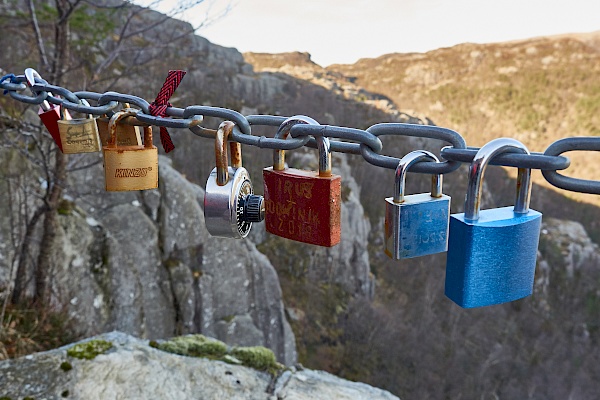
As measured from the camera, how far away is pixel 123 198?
849 cm

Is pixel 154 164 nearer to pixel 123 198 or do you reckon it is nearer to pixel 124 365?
pixel 124 365

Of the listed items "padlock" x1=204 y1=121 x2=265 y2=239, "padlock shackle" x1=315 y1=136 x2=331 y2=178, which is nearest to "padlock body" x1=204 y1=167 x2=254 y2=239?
"padlock" x1=204 y1=121 x2=265 y2=239

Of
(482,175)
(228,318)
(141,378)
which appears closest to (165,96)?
(482,175)

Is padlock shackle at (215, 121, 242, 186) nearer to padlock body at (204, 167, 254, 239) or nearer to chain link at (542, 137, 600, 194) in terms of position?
padlock body at (204, 167, 254, 239)

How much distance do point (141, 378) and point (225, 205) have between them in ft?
9.73

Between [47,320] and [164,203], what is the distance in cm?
397

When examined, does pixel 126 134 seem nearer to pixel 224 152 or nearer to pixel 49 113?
pixel 49 113

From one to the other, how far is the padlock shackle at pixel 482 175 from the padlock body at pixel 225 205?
69 centimetres

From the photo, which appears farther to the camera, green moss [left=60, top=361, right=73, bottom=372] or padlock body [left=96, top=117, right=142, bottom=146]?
green moss [left=60, top=361, right=73, bottom=372]

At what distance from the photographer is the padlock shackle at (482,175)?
35.4 inches

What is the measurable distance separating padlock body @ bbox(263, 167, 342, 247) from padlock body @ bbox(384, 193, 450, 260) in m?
0.16

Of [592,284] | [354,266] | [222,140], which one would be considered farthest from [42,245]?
[592,284]

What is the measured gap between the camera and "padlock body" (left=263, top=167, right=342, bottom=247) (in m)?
1.21

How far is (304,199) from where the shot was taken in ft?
4.08
